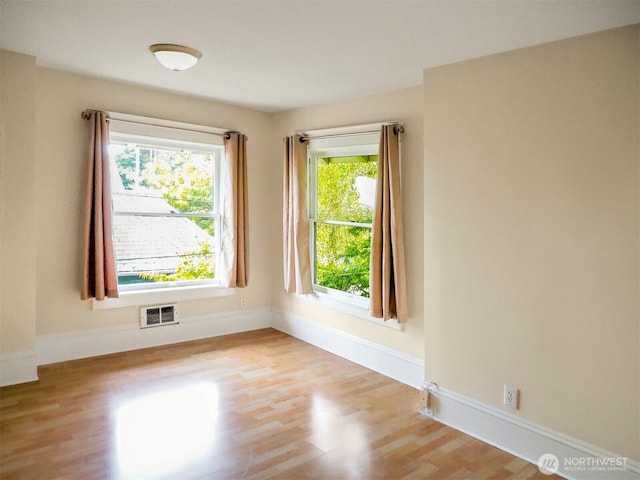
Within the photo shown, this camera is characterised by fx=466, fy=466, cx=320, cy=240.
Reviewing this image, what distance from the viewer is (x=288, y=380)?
152 inches

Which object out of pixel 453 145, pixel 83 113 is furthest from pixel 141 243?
pixel 453 145

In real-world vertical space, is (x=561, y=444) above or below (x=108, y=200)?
below

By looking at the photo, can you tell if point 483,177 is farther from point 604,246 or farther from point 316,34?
point 316,34

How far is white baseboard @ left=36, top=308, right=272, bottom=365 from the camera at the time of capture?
13.3 feet

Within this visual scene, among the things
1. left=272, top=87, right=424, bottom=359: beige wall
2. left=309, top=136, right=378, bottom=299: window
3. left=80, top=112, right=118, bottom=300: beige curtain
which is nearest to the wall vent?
left=80, top=112, right=118, bottom=300: beige curtain

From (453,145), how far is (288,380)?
7.40 ft

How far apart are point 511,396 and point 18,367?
356 cm

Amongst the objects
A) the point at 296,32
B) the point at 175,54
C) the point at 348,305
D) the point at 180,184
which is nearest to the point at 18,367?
the point at 180,184

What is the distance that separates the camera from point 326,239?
4.81 m

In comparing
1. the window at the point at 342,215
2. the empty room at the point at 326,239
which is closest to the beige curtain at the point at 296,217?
the empty room at the point at 326,239

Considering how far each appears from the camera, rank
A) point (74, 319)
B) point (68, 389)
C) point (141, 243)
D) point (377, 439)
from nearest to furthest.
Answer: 1. point (377, 439)
2. point (68, 389)
3. point (74, 319)
4. point (141, 243)

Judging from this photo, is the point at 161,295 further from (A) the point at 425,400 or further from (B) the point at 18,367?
(A) the point at 425,400

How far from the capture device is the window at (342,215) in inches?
170

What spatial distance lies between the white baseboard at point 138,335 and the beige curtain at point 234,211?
17.7 inches
